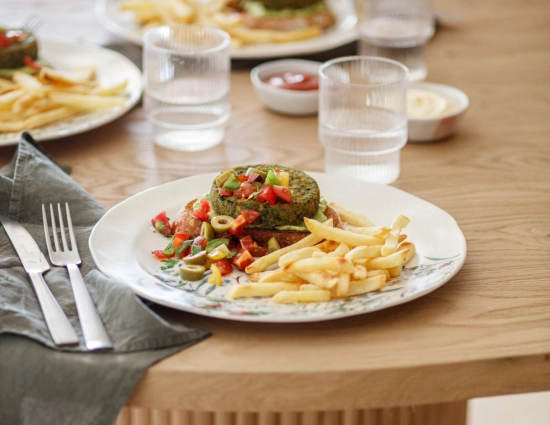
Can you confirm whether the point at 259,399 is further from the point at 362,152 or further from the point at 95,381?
the point at 362,152

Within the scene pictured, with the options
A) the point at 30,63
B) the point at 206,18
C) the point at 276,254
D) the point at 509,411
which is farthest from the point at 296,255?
the point at 509,411

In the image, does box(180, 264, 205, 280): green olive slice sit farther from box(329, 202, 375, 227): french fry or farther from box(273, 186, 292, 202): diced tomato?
box(329, 202, 375, 227): french fry

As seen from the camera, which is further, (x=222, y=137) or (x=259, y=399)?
(x=222, y=137)

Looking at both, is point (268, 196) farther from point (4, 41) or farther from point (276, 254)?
point (4, 41)

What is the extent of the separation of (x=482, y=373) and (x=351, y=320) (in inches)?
12.0

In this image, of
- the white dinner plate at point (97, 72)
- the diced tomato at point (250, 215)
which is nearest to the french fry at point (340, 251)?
the diced tomato at point (250, 215)

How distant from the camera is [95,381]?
1.52m

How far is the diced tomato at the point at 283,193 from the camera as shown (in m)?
1.89

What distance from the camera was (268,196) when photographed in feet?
6.21

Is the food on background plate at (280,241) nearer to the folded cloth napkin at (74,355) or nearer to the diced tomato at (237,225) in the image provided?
the diced tomato at (237,225)

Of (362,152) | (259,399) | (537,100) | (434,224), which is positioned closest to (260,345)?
(259,399)

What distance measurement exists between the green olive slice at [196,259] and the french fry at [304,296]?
0.85 feet

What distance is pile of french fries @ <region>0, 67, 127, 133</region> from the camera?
264 centimetres

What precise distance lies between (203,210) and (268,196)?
0.65 feet
